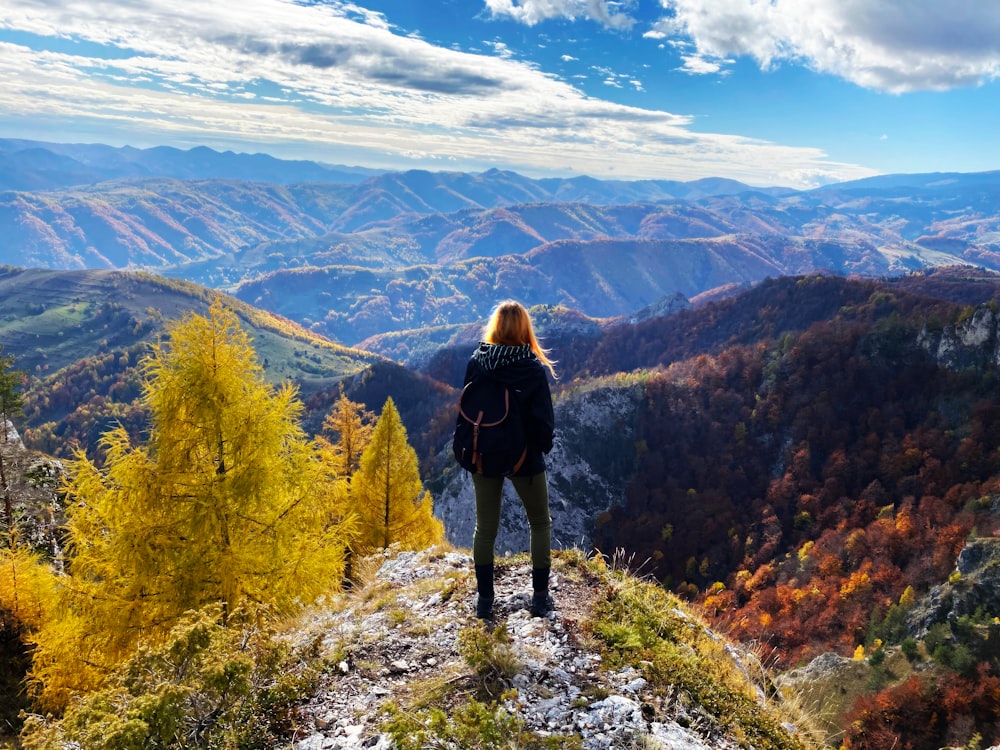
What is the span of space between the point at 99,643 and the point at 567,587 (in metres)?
→ 9.55

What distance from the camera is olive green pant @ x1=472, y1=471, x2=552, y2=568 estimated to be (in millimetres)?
6957

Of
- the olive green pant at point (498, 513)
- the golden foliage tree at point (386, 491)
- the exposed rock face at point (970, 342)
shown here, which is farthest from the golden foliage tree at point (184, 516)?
the exposed rock face at point (970, 342)

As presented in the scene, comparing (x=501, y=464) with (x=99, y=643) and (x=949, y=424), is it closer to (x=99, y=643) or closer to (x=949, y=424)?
(x=99, y=643)

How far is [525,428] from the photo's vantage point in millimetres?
6844

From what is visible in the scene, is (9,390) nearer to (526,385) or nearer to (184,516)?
(184,516)

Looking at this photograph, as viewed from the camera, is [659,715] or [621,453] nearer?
[659,715]

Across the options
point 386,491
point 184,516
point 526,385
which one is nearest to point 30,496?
point 386,491

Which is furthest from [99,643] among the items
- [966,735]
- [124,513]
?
[966,735]

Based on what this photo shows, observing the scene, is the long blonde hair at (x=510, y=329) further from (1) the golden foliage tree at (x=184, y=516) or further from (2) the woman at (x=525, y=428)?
(1) the golden foliage tree at (x=184, y=516)

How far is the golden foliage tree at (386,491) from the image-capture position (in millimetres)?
24594

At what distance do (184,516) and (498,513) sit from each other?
7.29m

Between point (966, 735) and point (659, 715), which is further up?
point (659, 715)

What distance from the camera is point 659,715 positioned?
18.0ft

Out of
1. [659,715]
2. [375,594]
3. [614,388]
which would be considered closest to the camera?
[659,715]
